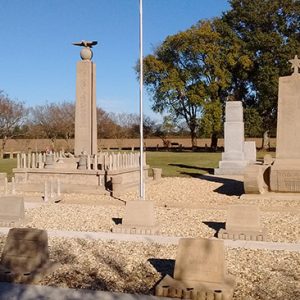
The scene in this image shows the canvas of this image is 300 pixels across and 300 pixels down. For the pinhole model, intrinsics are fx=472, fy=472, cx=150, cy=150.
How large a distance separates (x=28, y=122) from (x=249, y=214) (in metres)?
52.8

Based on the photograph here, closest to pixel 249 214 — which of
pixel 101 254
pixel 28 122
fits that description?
pixel 101 254

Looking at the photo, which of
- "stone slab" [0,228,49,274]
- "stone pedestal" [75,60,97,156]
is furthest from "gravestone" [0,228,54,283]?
"stone pedestal" [75,60,97,156]

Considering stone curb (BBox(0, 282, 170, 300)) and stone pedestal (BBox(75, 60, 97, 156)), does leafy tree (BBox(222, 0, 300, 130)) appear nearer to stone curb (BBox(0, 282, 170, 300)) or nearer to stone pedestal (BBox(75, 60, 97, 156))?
stone pedestal (BBox(75, 60, 97, 156))

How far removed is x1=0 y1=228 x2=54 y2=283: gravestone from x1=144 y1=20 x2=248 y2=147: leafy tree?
4325 cm

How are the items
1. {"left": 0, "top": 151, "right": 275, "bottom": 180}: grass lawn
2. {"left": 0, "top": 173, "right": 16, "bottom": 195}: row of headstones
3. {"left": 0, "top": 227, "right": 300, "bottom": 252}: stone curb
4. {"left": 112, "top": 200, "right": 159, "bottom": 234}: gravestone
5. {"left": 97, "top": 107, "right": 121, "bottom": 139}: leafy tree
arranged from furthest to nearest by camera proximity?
{"left": 97, "top": 107, "right": 121, "bottom": 139}: leafy tree < {"left": 0, "top": 151, "right": 275, "bottom": 180}: grass lawn < {"left": 0, "top": 173, "right": 16, "bottom": 195}: row of headstones < {"left": 112, "top": 200, "right": 159, "bottom": 234}: gravestone < {"left": 0, "top": 227, "right": 300, "bottom": 252}: stone curb

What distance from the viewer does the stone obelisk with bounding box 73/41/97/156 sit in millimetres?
19469

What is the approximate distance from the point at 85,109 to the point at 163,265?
44.5 feet

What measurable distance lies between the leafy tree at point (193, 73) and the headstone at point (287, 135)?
115ft

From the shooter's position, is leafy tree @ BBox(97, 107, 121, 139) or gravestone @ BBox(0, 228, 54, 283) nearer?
gravestone @ BBox(0, 228, 54, 283)

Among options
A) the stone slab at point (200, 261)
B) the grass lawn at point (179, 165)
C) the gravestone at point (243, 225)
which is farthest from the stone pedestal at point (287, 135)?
the grass lawn at point (179, 165)

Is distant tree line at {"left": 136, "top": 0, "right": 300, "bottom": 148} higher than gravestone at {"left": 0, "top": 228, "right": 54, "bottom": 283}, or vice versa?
distant tree line at {"left": 136, "top": 0, "right": 300, "bottom": 148}

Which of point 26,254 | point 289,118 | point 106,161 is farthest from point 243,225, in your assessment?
point 106,161

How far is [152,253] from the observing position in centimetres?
731

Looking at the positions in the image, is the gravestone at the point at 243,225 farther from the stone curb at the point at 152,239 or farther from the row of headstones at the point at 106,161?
the row of headstones at the point at 106,161
